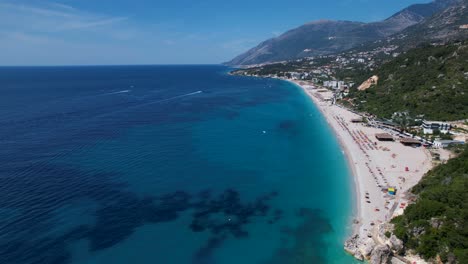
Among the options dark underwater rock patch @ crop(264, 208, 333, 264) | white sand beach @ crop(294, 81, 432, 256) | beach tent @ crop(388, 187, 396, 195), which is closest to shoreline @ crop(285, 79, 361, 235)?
white sand beach @ crop(294, 81, 432, 256)

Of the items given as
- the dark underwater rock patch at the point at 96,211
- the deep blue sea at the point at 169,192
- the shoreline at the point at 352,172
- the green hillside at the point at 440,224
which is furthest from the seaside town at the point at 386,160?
the dark underwater rock patch at the point at 96,211

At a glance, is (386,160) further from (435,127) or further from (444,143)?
(435,127)

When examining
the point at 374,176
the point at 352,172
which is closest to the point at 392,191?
the point at 374,176

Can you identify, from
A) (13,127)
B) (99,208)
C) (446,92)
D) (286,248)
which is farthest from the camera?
(446,92)

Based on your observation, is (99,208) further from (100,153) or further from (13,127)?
(13,127)

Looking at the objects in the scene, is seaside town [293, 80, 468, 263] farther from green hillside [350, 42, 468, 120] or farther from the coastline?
green hillside [350, 42, 468, 120]

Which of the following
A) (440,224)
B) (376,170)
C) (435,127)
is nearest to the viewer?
(440,224)

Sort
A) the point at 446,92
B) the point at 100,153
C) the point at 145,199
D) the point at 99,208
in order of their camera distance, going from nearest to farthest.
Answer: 1. the point at 99,208
2. the point at 145,199
3. the point at 100,153
4. the point at 446,92

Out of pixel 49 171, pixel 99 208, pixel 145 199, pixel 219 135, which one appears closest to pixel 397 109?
pixel 219 135
